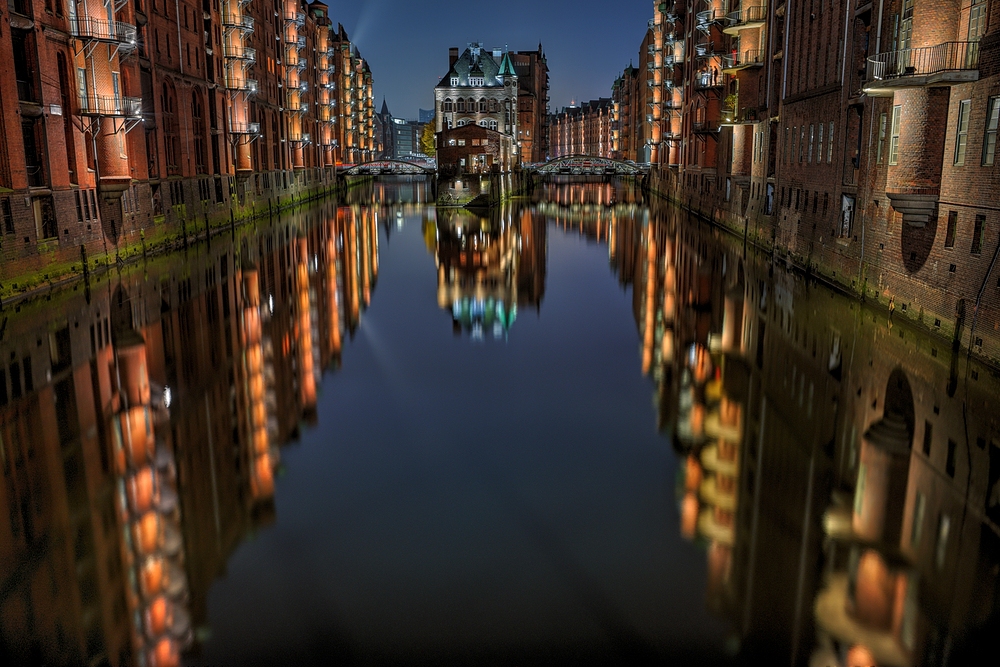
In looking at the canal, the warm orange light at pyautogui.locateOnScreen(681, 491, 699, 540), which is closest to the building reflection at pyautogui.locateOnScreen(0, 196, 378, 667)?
the canal

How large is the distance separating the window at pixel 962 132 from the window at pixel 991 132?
2.64 ft

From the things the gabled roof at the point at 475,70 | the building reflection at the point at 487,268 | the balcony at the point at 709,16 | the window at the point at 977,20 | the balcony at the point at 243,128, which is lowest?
the building reflection at the point at 487,268

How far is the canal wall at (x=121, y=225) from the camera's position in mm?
22859

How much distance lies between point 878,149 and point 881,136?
0.33 m

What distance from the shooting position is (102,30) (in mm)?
27828

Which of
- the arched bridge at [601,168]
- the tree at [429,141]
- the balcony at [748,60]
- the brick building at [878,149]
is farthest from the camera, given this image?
the tree at [429,141]

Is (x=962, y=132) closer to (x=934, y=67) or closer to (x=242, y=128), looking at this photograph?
(x=934, y=67)

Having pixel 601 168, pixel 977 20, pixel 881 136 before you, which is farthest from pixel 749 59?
pixel 601 168

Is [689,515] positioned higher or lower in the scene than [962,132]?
lower

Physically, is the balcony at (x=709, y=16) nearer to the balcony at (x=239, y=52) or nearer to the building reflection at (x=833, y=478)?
the balcony at (x=239, y=52)

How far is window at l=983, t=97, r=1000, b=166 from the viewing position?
52.6 feet

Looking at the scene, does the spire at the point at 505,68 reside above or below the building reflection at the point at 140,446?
above

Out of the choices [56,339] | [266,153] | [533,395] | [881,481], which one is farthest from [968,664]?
[266,153]

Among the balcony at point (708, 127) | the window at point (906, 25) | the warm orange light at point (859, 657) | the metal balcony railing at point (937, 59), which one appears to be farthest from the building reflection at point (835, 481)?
the balcony at point (708, 127)
